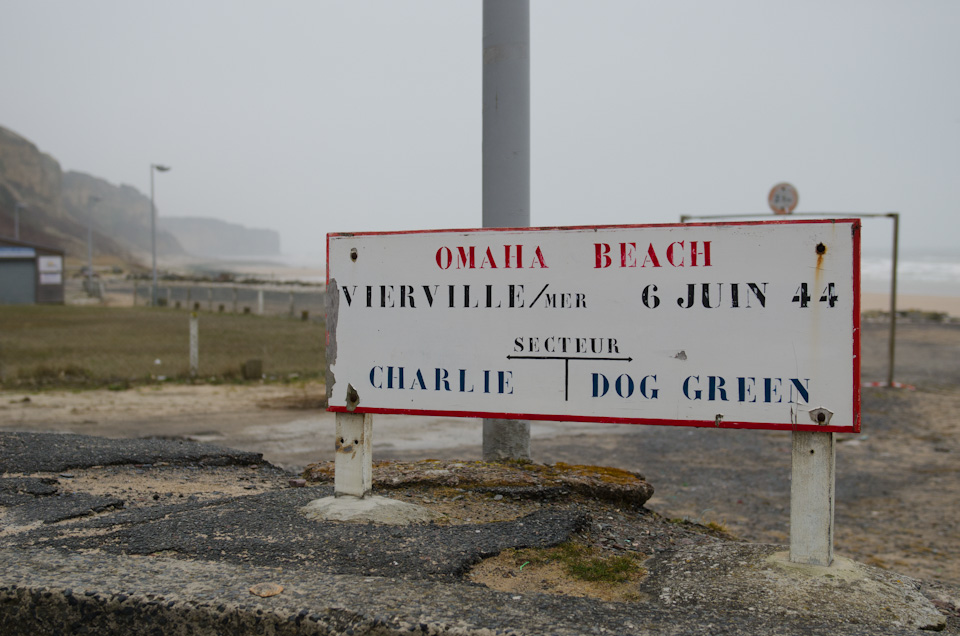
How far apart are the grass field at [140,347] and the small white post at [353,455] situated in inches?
369

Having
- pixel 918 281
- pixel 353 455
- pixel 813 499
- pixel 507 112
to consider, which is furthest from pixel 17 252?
pixel 918 281

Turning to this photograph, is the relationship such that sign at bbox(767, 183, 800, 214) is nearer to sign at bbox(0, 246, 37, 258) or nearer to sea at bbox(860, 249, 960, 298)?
sign at bbox(0, 246, 37, 258)

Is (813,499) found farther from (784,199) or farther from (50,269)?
(50,269)

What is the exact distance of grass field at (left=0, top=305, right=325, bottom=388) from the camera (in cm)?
1283

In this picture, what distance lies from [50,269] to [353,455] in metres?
35.2

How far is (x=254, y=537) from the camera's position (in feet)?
11.2

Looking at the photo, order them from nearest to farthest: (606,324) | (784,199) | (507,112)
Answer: (606,324) < (507,112) < (784,199)

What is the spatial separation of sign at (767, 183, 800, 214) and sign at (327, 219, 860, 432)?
12.2 meters

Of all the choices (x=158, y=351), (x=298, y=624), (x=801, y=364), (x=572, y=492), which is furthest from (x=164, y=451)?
(x=158, y=351)

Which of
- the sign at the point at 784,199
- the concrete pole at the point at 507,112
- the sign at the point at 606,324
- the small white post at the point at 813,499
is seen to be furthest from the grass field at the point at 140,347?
the small white post at the point at 813,499

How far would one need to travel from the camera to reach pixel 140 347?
16.8 meters

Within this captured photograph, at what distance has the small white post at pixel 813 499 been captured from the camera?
10.4 ft

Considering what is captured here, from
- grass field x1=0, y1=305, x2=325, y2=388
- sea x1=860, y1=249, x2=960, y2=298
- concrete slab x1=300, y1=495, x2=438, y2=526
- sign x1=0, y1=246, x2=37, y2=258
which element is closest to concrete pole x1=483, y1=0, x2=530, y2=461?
concrete slab x1=300, y1=495, x2=438, y2=526

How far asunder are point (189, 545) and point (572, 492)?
82.8 inches
